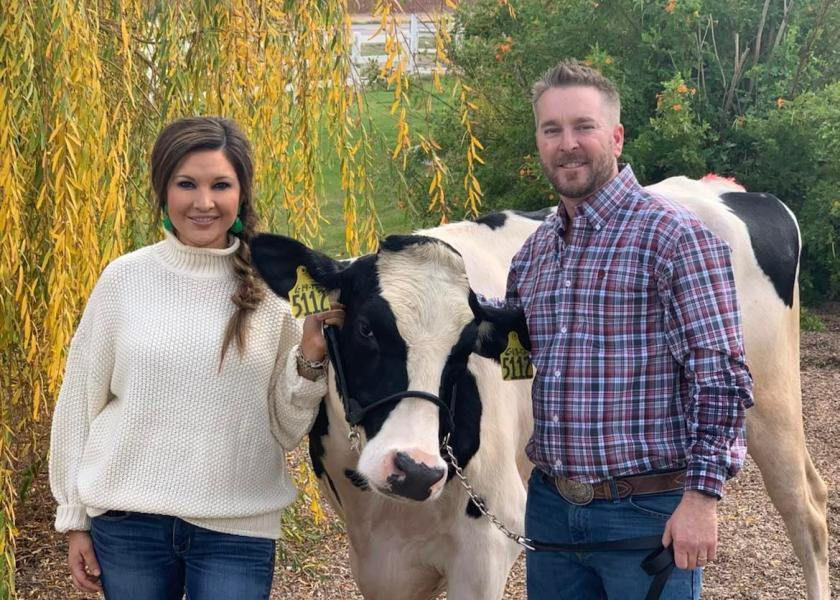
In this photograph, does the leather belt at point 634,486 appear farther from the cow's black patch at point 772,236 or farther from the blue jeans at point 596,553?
the cow's black patch at point 772,236

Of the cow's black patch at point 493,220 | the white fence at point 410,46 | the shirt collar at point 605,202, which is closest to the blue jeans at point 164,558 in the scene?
the shirt collar at point 605,202

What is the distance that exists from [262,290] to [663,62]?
863 cm

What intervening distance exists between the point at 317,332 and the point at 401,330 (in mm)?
232

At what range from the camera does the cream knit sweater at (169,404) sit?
2607 millimetres

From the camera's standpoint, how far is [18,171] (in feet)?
12.0

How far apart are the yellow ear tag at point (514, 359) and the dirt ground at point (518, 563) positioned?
267cm

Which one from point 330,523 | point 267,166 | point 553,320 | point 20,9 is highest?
point 20,9

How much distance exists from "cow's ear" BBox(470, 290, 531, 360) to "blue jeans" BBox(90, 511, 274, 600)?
844 mm

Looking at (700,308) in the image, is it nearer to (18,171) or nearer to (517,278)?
(517,278)

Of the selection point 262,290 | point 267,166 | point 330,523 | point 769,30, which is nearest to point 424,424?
point 262,290

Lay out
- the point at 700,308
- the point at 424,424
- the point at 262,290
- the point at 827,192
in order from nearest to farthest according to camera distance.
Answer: the point at 700,308, the point at 424,424, the point at 262,290, the point at 827,192

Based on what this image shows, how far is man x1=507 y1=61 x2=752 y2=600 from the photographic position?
92.9 inches

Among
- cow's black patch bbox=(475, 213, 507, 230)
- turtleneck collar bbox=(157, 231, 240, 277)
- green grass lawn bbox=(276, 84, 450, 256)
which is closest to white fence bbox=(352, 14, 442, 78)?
green grass lawn bbox=(276, 84, 450, 256)

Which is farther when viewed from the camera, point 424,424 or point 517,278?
point 517,278
